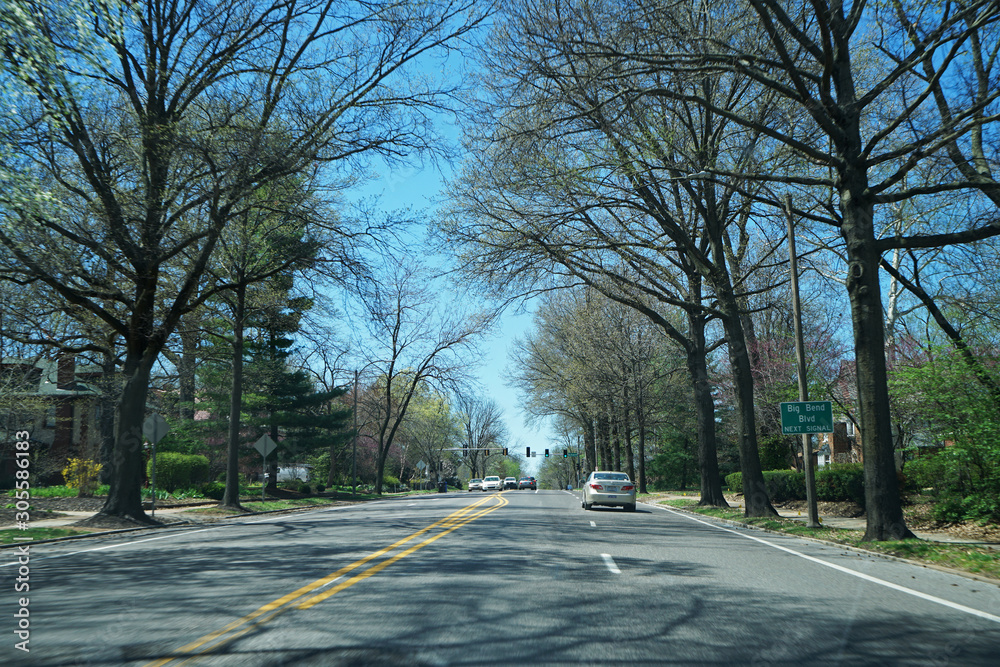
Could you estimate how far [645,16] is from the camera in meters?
14.2

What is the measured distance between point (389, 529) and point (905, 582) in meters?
10.8

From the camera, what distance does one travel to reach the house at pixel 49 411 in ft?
86.8

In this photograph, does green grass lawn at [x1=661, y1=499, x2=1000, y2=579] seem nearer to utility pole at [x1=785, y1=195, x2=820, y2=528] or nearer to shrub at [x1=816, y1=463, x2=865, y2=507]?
utility pole at [x1=785, y1=195, x2=820, y2=528]

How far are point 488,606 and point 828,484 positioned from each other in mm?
21169

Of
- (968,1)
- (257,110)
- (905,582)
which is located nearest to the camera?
(905,582)

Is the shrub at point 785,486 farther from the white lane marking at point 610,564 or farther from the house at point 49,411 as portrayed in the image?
the house at point 49,411

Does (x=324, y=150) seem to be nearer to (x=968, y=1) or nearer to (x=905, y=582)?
(x=968, y=1)

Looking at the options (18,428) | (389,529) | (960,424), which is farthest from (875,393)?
(18,428)

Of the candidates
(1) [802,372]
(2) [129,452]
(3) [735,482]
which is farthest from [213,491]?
(1) [802,372]

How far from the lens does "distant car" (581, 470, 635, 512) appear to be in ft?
87.7

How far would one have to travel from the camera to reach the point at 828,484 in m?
25.2

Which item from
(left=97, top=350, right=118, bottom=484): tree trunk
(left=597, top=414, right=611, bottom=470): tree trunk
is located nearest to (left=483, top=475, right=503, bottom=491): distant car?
(left=597, top=414, right=611, bottom=470): tree trunk

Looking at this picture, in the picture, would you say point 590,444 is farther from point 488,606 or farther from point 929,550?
point 488,606

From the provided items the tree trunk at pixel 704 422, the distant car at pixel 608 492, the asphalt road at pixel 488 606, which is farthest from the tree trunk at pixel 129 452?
the tree trunk at pixel 704 422
